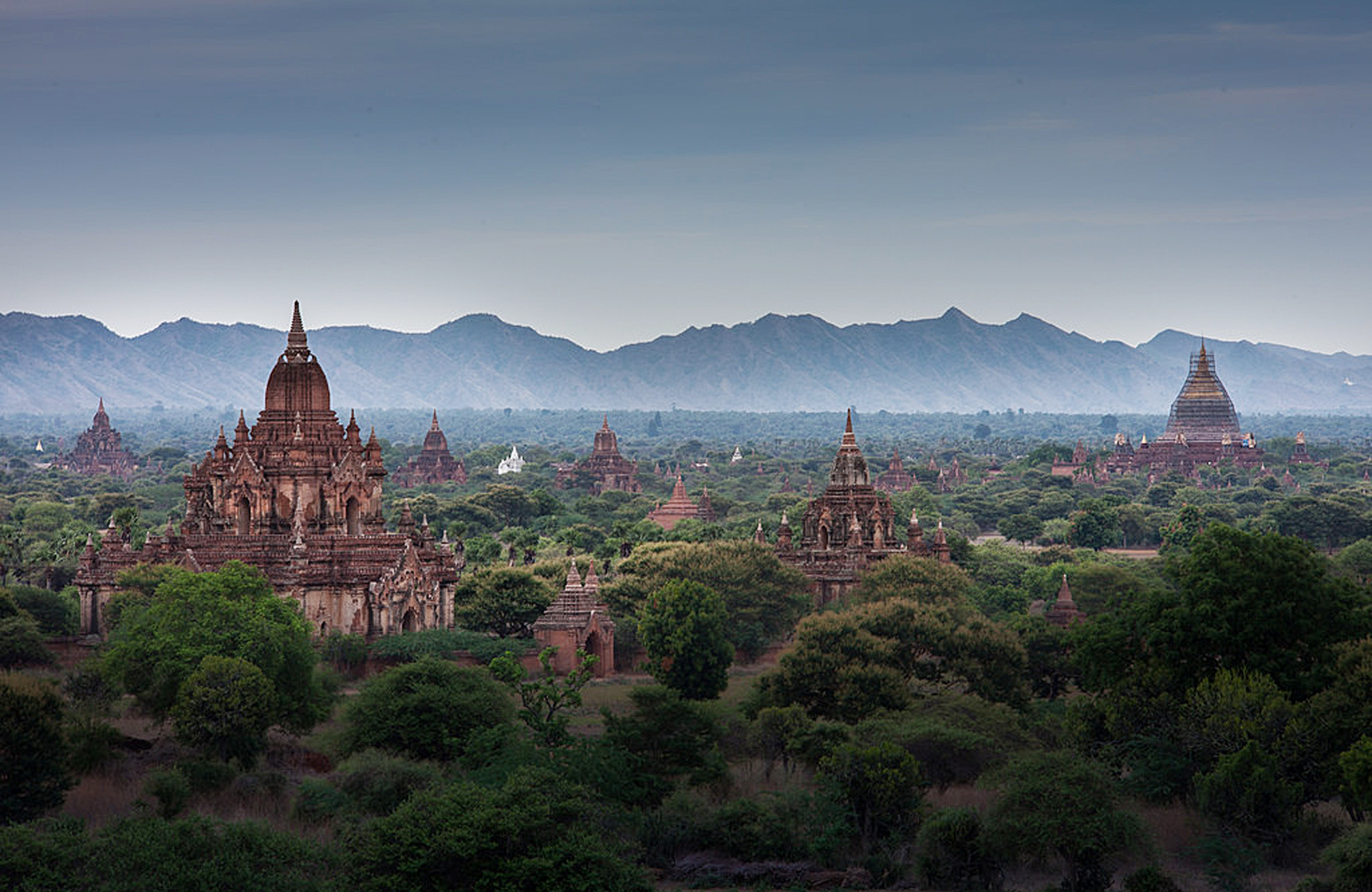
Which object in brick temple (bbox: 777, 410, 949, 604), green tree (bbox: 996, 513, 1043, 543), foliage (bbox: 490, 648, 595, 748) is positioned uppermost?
brick temple (bbox: 777, 410, 949, 604)

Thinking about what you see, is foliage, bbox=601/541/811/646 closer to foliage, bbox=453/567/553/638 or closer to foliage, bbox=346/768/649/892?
foliage, bbox=453/567/553/638

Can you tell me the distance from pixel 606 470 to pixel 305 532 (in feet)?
405

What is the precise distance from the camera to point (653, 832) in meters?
38.0

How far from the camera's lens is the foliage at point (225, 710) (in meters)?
42.1

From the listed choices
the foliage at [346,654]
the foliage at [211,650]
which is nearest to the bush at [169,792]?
the foliage at [211,650]

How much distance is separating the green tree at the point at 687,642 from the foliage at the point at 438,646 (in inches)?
176

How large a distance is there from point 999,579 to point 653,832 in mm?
52555

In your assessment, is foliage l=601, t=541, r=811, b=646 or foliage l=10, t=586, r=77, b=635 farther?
foliage l=601, t=541, r=811, b=646

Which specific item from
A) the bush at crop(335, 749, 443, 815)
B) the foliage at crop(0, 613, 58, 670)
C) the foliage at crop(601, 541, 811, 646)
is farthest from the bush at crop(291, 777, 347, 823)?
the foliage at crop(601, 541, 811, 646)

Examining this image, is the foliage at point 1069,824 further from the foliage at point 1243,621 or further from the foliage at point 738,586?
the foliage at point 738,586

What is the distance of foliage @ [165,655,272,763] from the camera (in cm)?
4209

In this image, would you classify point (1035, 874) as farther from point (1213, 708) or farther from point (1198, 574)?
point (1198, 574)

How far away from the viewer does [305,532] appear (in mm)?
61562

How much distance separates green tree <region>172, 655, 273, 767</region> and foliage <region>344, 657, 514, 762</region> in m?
2.13
